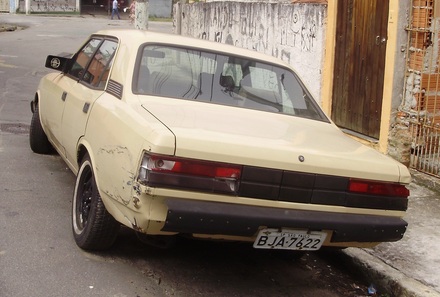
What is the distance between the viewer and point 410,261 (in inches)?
204

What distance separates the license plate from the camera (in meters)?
4.10

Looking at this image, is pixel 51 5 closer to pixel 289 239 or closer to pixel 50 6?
pixel 50 6

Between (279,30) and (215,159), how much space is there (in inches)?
301

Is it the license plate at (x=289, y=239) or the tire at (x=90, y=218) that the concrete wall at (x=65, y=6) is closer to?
the tire at (x=90, y=218)

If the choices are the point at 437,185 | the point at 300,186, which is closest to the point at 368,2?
the point at 437,185

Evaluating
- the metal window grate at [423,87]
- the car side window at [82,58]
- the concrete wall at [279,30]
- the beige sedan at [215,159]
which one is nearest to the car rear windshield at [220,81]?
the beige sedan at [215,159]

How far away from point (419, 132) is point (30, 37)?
23.1 meters

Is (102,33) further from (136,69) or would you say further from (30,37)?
(30,37)

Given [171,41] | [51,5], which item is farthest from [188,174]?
[51,5]

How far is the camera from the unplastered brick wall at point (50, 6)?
51.1 m

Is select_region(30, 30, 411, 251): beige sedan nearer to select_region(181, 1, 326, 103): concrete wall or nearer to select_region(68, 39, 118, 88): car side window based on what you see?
select_region(68, 39, 118, 88): car side window

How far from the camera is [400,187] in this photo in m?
4.39

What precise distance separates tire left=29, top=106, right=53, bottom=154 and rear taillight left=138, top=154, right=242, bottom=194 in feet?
13.0

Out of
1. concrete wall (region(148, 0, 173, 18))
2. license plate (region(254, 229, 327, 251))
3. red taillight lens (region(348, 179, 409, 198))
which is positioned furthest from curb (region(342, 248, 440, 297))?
concrete wall (region(148, 0, 173, 18))
